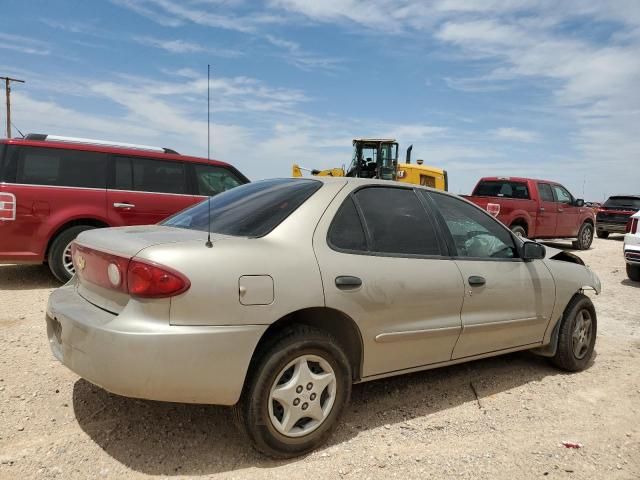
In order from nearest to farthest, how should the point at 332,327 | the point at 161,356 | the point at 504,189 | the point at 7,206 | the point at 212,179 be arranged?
the point at 161,356 → the point at 332,327 → the point at 7,206 → the point at 212,179 → the point at 504,189

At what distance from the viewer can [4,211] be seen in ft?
21.2

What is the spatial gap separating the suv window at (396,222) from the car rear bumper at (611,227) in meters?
17.8

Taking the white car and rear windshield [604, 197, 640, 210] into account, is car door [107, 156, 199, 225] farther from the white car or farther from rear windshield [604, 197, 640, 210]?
rear windshield [604, 197, 640, 210]

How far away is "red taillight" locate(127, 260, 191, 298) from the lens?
2506 millimetres

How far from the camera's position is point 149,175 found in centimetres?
768

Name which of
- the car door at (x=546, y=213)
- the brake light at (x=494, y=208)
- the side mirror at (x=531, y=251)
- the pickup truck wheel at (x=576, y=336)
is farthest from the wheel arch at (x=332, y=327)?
the car door at (x=546, y=213)

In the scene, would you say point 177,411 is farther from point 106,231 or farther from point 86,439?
point 106,231

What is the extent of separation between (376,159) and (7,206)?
12238 millimetres

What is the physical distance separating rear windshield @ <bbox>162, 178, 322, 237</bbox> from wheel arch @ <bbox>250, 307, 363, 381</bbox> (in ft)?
1.64

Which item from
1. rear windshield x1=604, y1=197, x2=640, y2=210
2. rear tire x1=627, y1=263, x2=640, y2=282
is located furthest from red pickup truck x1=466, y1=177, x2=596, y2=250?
rear windshield x1=604, y1=197, x2=640, y2=210

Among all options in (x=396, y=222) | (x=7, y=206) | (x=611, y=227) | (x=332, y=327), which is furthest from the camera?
(x=611, y=227)

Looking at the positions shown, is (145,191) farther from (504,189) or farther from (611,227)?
(611,227)

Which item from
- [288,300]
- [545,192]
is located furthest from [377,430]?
[545,192]

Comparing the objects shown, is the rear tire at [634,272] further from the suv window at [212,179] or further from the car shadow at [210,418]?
the suv window at [212,179]
